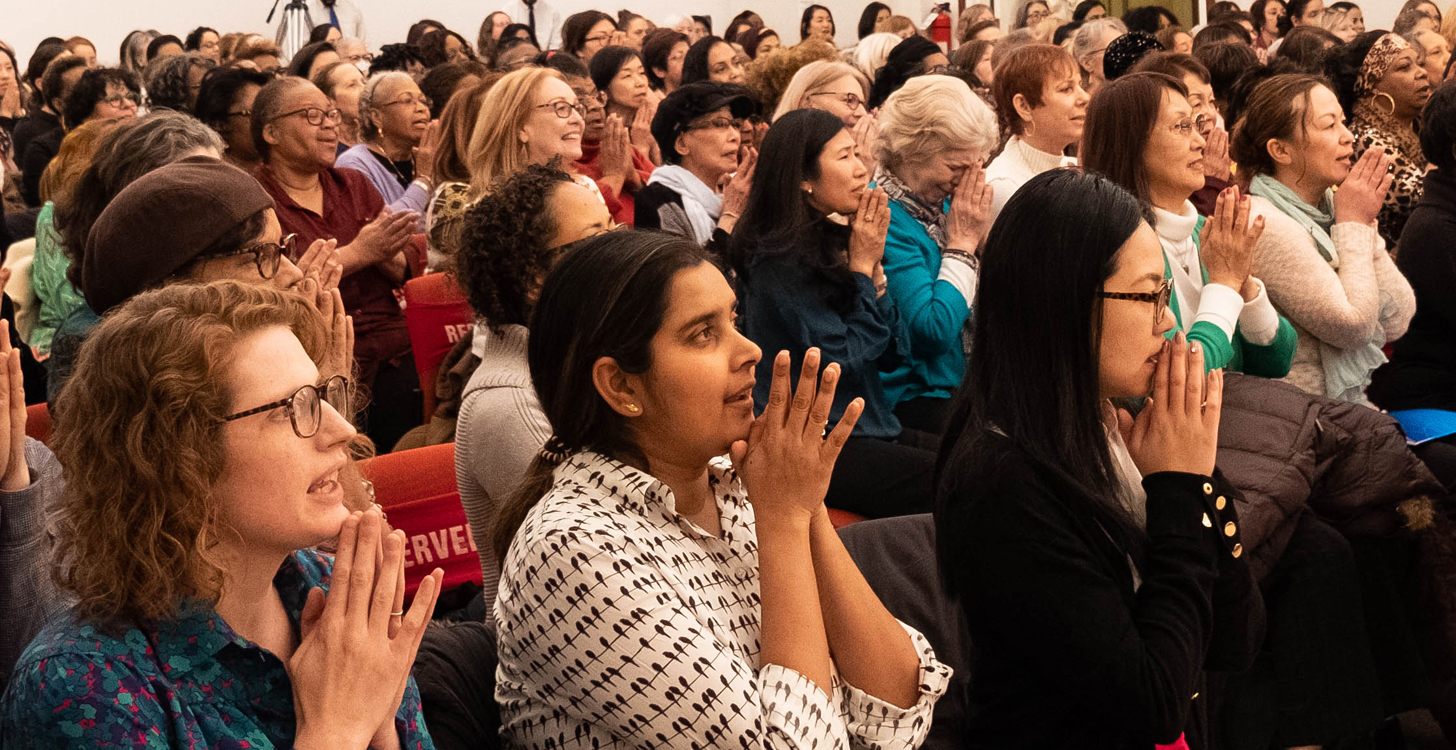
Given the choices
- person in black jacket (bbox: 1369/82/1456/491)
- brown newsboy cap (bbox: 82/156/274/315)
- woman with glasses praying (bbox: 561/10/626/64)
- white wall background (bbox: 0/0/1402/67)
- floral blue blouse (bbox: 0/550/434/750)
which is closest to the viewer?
floral blue blouse (bbox: 0/550/434/750)

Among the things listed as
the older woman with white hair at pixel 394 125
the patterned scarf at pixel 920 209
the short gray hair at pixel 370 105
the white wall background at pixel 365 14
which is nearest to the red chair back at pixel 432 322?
the patterned scarf at pixel 920 209

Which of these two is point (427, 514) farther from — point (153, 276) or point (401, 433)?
point (401, 433)

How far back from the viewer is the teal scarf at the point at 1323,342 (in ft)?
11.4

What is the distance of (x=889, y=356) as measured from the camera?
3.57 meters

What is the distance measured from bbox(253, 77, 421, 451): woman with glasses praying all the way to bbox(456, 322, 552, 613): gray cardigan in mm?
1454

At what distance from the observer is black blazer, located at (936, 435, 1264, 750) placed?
1.74 metres

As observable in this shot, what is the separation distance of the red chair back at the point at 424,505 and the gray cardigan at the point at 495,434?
0.10 m

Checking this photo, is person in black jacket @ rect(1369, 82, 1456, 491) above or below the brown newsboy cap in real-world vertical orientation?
below

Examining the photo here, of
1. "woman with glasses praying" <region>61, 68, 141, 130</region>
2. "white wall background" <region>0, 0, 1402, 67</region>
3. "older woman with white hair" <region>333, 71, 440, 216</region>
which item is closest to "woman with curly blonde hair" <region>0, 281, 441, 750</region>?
"older woman with white hair" <region>333, 71, 440, 216</region>

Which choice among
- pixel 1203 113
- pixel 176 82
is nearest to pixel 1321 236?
pixel 1203 113

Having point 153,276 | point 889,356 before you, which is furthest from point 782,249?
point 153,276

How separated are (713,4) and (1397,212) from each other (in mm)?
11322

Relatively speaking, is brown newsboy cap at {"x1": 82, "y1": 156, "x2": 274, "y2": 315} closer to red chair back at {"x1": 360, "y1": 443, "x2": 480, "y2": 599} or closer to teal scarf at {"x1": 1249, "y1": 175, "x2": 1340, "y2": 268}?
red chair back at {"x1": 360, "y1": 443, "x2": 480, "y2": 599}

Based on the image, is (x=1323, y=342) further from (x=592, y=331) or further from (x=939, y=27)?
(x=939, y=27)
